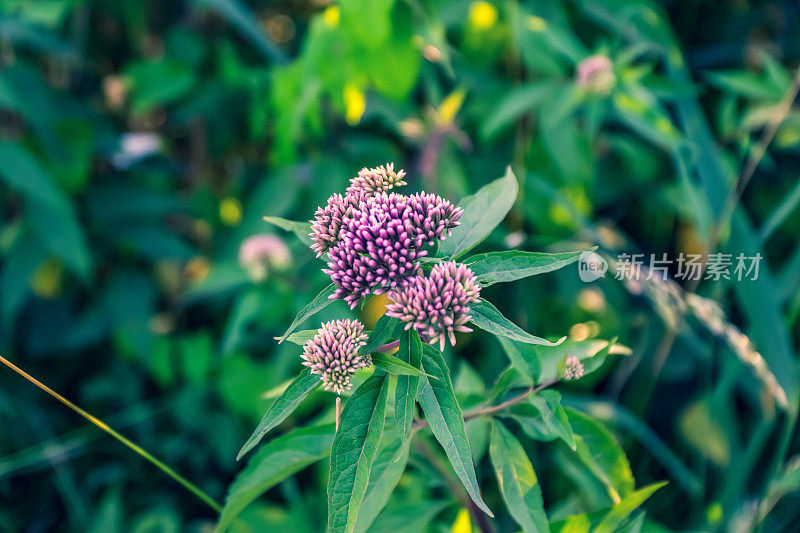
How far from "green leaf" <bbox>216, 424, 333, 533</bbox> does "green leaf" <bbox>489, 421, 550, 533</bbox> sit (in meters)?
0.18

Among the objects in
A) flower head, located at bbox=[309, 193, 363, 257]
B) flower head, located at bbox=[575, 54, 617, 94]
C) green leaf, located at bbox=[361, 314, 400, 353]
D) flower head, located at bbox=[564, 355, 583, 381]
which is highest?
flower head, located at bbox=[309, 193, 363, 257]

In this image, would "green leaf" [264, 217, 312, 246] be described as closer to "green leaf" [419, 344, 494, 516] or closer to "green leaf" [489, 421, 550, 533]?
"green leaf" [419, 344, 494, 516]

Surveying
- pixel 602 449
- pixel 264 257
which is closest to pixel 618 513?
pixel 602 449

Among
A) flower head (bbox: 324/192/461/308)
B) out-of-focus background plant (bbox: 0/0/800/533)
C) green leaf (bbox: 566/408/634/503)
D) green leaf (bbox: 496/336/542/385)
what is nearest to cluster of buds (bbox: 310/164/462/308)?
flower head (bbox: 324/192/461/308)

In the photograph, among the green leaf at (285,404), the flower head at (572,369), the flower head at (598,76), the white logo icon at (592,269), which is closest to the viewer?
the green leaf at (285,404)

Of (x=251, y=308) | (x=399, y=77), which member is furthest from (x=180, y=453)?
(x=399, y=77)

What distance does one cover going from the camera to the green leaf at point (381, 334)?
1.79 ft

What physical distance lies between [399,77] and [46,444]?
1.24m

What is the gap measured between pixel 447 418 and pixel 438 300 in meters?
0.11

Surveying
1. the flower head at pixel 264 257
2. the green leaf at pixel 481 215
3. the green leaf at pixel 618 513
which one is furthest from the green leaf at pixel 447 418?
the flower head at pixel 264 257

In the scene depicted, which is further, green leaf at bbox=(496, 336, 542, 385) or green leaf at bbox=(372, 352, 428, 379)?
green leaf at bbox=(496, 336, 542, 385)

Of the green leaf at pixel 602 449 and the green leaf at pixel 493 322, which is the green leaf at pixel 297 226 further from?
the green leaf at pixel 602 449

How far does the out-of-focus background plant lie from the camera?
3.83ft

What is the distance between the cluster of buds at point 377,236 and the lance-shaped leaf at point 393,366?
0.05 m
